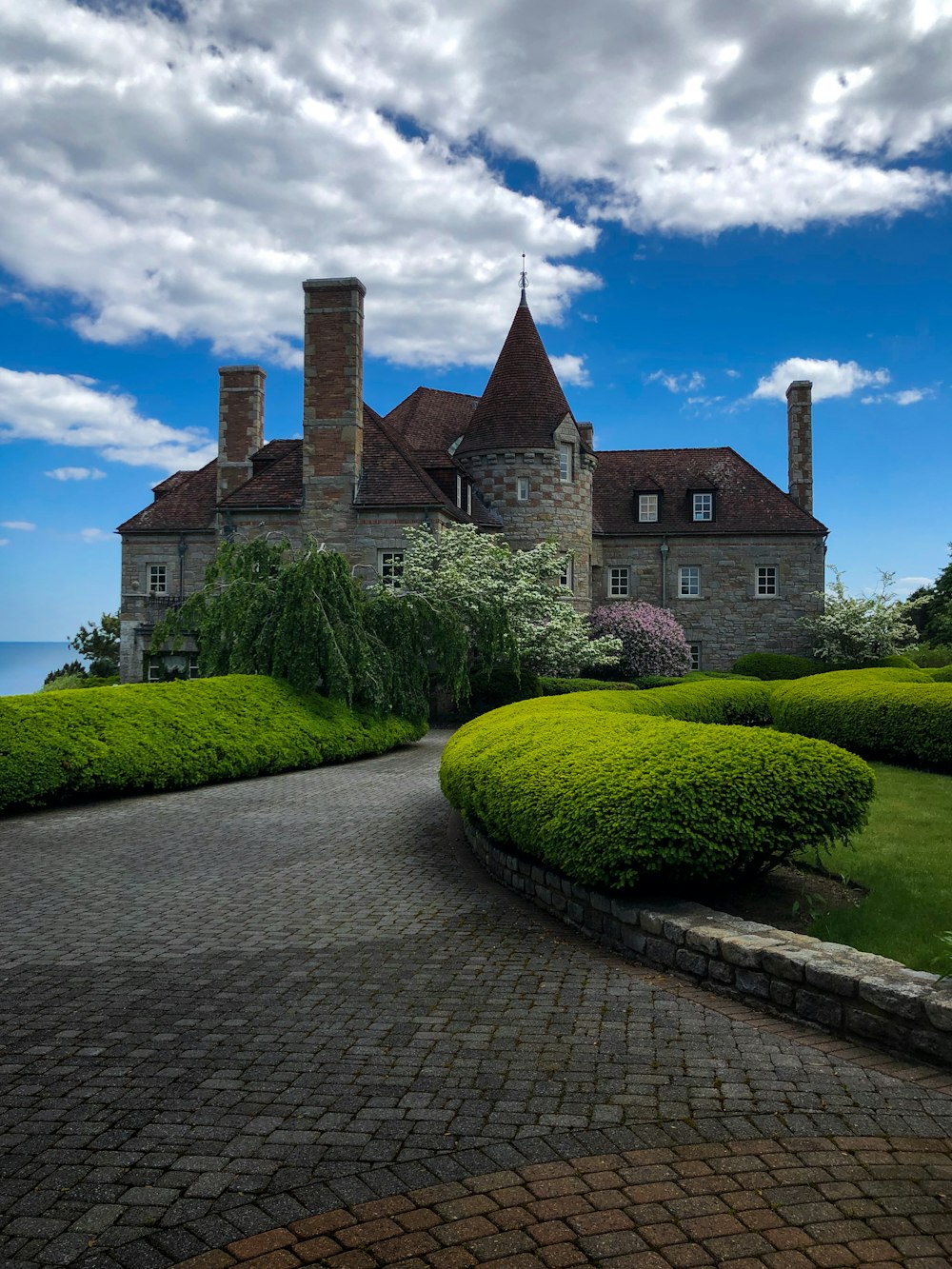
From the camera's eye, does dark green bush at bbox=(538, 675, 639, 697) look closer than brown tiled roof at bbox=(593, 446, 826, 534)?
Yes

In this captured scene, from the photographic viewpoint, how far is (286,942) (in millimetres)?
6477

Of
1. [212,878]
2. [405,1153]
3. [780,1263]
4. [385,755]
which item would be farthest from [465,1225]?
[385,755]

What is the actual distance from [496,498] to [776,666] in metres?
11.2

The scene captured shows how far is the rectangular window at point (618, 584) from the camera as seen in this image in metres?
39.2

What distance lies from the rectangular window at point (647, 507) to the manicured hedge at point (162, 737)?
24.8 metres

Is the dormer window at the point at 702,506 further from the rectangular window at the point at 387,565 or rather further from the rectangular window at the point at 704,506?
the rectangular window at the point at 387,565

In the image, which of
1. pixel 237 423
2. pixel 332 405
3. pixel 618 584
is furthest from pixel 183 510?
pixel 618 584

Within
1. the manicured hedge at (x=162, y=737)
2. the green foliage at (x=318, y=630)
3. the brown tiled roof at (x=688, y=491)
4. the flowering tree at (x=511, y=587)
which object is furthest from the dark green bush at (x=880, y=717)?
the brown tiled roof at (x=688, y=491)

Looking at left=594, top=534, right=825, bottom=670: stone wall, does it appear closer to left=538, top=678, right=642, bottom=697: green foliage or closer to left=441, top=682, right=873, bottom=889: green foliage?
left=538, top=678, right=642, bottom=697: green foliage

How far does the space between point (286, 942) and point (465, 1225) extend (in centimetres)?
347

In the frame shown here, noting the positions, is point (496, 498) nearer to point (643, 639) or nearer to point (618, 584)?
point (643, 639)

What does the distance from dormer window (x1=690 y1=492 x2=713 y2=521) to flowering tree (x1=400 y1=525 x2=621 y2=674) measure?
1093cm

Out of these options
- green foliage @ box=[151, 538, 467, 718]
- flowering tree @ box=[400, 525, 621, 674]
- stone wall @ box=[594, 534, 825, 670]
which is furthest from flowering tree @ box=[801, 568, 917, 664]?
green foliage @ box=[151, 538, 467, 718]

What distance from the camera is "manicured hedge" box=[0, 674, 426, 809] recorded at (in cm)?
1184
